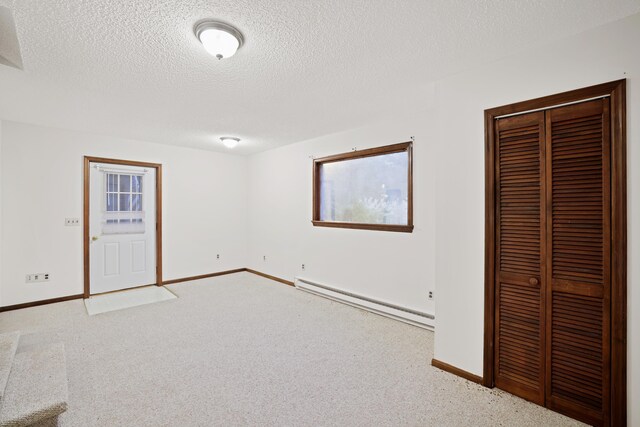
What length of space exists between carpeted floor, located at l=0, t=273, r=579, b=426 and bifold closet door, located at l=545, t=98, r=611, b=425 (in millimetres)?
247

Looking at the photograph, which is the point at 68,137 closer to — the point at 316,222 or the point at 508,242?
the point at 316,222

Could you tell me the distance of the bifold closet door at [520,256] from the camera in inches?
78.5

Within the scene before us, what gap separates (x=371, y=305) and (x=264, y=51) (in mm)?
3016

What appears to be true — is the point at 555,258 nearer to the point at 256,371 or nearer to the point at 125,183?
the point at 256,371

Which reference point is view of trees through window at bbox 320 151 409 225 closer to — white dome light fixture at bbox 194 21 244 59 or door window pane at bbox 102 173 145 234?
white dome light fixture at bbox 194 21 244 59

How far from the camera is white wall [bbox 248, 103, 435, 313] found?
336 centimetres

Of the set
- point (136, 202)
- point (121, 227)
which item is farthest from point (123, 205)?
point (121, 227)

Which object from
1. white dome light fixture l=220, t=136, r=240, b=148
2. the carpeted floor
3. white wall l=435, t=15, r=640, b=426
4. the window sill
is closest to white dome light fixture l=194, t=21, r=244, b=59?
white wall l=435, t=15, r=640, b=426

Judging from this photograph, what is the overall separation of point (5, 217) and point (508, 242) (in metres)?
5.58

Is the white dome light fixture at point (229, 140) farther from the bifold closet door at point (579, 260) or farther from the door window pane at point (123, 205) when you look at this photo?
the bifold closet door at point (579, 260)

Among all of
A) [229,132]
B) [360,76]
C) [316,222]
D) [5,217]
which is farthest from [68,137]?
[360,76]

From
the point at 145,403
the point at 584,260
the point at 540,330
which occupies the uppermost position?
the point at 584,260

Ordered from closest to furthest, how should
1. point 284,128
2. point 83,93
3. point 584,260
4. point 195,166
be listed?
point 584,260 < point 83,93 < point 284,128 < point 195,166

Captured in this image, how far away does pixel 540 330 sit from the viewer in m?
1.99
